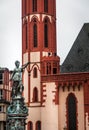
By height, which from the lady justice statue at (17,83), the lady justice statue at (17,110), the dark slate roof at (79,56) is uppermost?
the dark slate roof at (79,56)

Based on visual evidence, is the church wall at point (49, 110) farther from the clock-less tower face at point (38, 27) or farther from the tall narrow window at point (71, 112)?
the clock-less tower face at point (38, 27)

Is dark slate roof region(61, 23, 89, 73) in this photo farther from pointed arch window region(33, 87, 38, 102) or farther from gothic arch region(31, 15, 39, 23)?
gothic arch region(31, 15, 39, 23)

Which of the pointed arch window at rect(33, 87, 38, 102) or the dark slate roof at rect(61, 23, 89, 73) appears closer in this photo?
the dark slate roof at rect(61, 23, 89, 73)

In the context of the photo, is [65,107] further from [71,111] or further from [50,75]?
[50,75]

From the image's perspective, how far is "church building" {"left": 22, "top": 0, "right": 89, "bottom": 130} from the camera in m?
67.4

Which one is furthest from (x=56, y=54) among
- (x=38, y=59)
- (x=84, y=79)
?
(x=84, y=79)

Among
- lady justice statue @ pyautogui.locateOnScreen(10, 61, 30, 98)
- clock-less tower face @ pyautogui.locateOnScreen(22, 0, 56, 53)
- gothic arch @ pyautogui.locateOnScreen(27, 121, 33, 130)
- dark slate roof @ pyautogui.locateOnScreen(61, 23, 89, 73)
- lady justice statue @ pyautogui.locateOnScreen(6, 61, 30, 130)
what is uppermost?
clock-less tower face @ pyautogui.locateOnScreen(22, 0, 56, 53)

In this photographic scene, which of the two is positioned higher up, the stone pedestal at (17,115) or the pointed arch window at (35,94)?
the pointed arch window at (35,94)

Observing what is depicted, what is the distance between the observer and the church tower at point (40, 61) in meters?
68.4

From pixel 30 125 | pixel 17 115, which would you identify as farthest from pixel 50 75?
pixel 17 115

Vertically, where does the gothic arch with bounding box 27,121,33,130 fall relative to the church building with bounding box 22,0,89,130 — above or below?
below

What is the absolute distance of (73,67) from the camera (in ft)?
232

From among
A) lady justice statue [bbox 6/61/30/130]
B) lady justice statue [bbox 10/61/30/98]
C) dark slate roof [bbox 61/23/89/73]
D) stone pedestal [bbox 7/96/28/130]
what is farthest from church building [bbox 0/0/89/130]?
stone pedestal [bbox 7/96/28/130]

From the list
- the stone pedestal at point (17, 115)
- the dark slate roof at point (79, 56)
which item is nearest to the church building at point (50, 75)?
the dark slate roof at point (79, 56)
